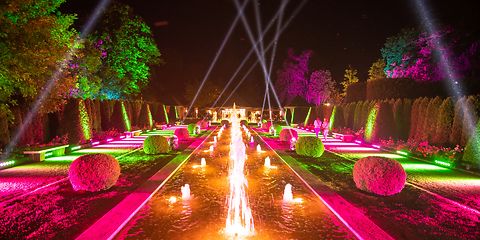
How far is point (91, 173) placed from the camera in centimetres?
1116

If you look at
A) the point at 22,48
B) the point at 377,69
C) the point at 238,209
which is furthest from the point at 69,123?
the point at 377,69

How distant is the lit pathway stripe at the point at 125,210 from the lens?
7.56 meters

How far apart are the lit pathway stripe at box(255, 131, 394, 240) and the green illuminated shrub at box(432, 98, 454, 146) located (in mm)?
10587

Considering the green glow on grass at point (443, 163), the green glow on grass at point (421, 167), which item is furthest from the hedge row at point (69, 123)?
the green glow on grass at point (443, 163)

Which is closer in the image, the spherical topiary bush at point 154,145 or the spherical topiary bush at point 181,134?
the spherical topiary bush at point 154,145

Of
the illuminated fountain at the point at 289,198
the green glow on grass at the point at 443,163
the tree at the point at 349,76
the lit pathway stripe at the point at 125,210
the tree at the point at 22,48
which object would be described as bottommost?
the green glow on grass at the point at 443,163

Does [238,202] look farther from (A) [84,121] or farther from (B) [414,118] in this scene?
(B) [414,118]

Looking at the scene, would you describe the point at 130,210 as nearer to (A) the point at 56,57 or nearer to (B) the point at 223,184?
(B) the point at 223,184

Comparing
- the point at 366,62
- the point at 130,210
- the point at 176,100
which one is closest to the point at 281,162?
the point at 130,210

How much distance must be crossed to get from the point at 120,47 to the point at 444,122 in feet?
105

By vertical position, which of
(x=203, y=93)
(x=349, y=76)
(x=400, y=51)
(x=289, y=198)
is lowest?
(x=289, y=198)

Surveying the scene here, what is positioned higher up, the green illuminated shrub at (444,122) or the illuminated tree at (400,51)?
the illuminated tree at (400,51)

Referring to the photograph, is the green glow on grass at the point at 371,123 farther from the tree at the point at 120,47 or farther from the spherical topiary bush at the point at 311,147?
the tree at the point at 120,47

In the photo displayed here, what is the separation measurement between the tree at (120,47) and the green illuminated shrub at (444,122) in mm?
31196
